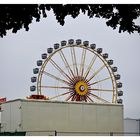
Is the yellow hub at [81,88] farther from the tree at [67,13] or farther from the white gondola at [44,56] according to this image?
the tree at [67,13]

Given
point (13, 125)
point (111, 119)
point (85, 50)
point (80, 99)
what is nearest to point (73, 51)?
point (85, 50)

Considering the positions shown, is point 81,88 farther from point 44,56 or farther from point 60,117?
point 60,117

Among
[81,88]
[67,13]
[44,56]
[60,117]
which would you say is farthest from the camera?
[81,88]

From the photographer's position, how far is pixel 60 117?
20.2m

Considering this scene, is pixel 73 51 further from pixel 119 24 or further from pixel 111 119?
pixel 119 24

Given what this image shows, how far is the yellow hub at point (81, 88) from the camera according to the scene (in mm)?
23239

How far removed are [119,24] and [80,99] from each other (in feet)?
57.0

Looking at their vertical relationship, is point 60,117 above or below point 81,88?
below

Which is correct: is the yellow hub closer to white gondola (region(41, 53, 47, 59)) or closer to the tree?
white gondola (region(41, 53, 47, 59))

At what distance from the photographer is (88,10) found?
6.20 m

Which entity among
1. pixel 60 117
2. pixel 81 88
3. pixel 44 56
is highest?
pixel 44 56

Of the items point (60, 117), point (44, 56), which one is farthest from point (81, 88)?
point (60, 117)

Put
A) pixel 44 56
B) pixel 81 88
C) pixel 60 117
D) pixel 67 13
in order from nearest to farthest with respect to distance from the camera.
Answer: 1. pixel 67 13
2. pixel 60 117
3. pixel 44 56
4. pixel 81 88

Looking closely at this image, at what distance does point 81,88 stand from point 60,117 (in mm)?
3414
